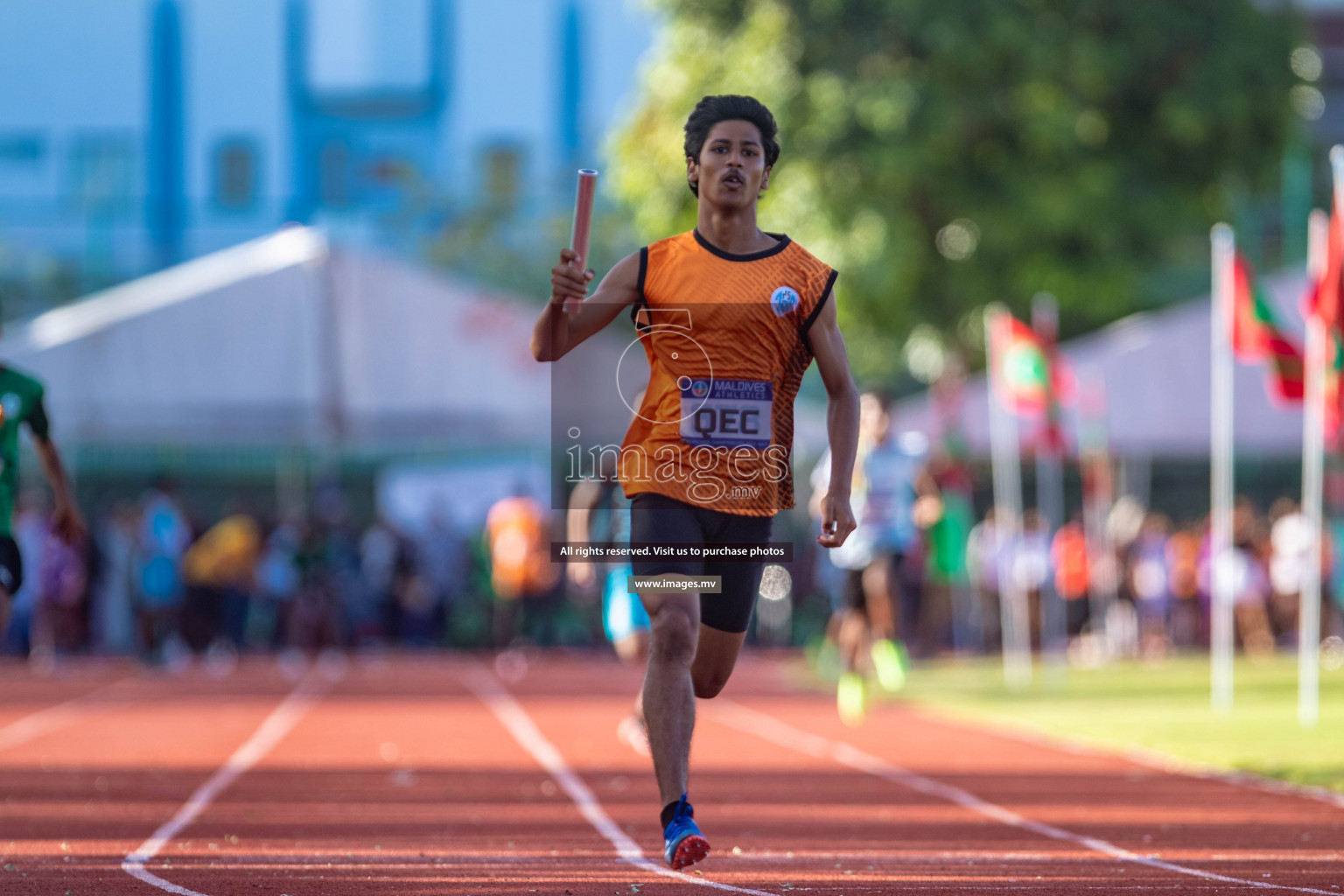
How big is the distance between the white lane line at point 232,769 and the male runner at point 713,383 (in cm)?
152

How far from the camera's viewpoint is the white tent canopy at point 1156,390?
22.7 metres

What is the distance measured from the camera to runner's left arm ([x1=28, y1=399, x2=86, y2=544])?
7.75 metres

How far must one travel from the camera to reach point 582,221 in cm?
559

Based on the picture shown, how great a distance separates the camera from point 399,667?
21.6 m

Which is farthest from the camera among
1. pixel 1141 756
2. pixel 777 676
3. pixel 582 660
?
pixel 582 660

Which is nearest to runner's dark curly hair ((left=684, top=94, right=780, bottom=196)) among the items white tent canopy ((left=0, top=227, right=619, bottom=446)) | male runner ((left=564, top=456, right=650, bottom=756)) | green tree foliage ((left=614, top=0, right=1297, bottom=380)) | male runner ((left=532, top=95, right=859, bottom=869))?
male runner ((left=532, top=95, right=859, bottom=869))

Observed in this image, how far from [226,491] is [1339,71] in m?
31.1

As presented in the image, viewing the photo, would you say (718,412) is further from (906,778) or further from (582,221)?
(906,778)

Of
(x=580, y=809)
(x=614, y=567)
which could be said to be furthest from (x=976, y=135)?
(x=580, y=809)

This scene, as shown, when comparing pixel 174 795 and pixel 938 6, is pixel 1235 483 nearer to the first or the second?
pixel 938 6

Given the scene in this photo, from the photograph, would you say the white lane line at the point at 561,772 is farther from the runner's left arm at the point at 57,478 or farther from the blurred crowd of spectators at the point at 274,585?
the blurred crowd of spectators at the point at 274,585

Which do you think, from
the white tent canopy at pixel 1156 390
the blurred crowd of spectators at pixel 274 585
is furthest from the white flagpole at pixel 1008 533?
the blurred crowd of spectators at pixel 274 585

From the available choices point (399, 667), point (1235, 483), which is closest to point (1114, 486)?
point (1235, 483)

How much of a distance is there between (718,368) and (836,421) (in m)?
0.45
